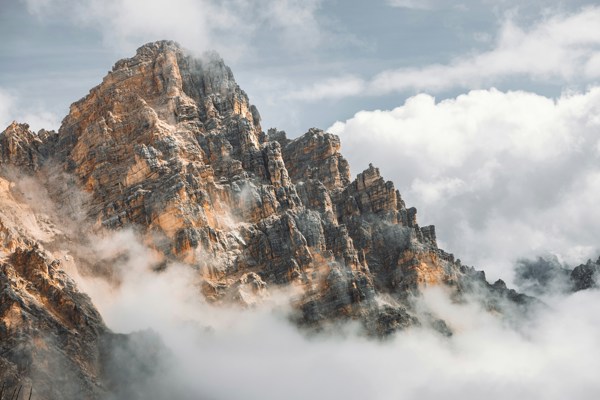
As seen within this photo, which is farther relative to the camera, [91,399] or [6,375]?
[91,399]

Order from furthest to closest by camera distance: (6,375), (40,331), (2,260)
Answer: (2,260)
(40,331)
(6,375)

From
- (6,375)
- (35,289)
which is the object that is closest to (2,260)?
(35,289)

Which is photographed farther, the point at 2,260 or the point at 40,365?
the point at 2,260

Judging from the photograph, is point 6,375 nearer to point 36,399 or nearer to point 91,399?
point 36,399

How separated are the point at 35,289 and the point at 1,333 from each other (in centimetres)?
1888

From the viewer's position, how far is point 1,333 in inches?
7175

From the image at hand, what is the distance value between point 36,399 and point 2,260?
39.9m

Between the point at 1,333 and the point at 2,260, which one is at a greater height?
the point at 2,260

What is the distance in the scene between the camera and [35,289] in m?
200

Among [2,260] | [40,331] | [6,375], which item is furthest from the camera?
[2,260]

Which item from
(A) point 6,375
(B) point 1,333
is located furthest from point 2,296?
(A) point 6,375

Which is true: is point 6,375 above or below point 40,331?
below

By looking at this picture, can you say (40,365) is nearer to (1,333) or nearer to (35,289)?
(1,333)

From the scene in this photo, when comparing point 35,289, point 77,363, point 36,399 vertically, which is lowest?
point 36,399
